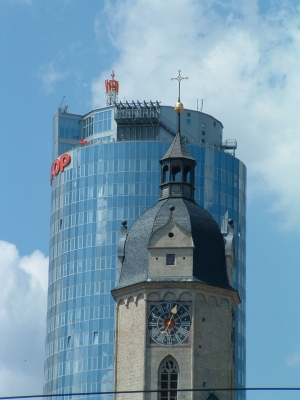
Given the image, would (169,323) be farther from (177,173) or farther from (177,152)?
(177,152)

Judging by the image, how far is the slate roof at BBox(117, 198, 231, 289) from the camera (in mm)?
84562

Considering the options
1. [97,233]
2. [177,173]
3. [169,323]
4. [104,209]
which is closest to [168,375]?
[169,323]

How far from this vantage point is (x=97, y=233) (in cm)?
15050

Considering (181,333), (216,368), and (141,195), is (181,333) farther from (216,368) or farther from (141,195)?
(141,195)

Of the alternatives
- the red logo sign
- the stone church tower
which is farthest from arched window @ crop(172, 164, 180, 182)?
the red logo sign

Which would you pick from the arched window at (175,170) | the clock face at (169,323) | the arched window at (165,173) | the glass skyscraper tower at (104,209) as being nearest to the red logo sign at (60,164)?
the glass skyscraper tower at (104,209)

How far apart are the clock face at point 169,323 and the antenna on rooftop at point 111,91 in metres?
78.3

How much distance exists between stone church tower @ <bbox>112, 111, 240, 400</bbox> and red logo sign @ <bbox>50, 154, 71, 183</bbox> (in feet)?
223

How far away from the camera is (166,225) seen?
8531 cm

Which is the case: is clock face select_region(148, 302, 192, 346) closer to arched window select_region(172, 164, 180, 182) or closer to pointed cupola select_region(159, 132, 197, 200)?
pointed cupola select_region(159, 132, 197, 200)

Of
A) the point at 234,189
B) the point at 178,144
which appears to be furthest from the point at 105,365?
the point at 178,144

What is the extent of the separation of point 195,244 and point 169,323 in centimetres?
463

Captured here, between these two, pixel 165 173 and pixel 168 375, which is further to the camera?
pixel 165 173

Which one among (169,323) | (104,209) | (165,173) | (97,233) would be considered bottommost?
(169,323)
